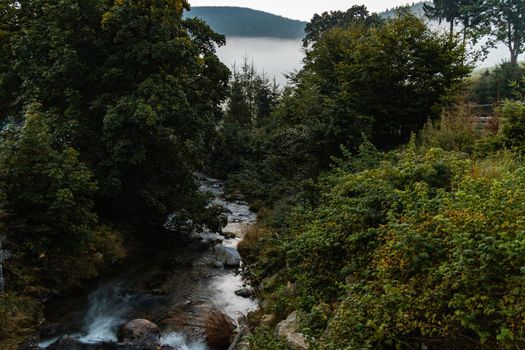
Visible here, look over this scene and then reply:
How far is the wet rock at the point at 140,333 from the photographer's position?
362 inches

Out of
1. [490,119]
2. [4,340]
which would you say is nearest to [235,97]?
[490,119]

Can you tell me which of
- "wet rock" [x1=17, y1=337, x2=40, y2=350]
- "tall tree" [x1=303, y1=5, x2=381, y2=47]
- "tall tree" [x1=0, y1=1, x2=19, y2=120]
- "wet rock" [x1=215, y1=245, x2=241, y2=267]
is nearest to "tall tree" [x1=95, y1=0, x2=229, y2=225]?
"wet rock" [x1=215, y1=245, x2=241, y2=267]

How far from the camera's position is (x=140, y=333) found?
367 inches

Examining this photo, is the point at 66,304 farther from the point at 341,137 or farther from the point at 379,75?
the point at 379,75

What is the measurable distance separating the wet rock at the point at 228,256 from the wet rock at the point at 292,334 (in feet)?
22.8

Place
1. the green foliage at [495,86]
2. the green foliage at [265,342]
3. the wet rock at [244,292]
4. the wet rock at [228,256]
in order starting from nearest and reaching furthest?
the green foliage at [265,342], the wet rock at [244,292], the wet rock at [228,256], the green foliage at [495,86]

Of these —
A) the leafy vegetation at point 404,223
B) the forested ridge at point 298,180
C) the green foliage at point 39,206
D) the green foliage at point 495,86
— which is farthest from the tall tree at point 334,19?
the green foliage at point 39,206

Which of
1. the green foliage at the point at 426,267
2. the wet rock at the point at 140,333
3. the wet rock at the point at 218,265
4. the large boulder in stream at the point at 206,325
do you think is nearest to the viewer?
the green foliage at the point at 426,267

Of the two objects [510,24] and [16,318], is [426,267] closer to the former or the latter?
[16,318]

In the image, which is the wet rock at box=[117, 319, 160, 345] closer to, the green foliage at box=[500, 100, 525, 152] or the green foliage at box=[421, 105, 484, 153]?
the green foliage at box=[421, 105, 484, 153]

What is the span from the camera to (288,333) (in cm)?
666

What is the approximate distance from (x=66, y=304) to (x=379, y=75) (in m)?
12.2

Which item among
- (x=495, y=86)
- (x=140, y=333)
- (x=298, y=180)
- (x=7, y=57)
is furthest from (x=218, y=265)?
(x=495, y=86)

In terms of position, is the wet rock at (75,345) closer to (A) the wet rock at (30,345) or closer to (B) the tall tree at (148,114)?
(A) the wet rock at (30,345)
